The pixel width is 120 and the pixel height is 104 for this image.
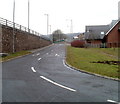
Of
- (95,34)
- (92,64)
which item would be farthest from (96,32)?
(92,64)

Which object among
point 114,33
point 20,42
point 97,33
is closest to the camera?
point 20,42

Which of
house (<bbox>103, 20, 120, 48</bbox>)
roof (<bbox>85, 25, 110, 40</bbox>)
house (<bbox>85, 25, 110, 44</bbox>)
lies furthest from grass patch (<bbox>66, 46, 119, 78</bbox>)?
roof (<bbox>85, 25, 110, 40</bbox>)

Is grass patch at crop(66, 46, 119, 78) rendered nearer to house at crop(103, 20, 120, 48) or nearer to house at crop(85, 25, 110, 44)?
house at crop(103, 20, 120, 48)

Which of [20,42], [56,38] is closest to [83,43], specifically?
[20,42]

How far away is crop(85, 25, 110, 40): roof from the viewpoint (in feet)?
200

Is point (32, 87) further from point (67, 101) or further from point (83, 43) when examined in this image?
point (83, 43)

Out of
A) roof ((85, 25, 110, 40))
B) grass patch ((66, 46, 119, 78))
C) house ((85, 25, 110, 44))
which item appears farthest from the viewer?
roof ((85, 25, 110, 40))

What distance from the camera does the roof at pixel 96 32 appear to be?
2401 inches

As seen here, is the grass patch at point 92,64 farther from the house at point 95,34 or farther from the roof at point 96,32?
the roof at point 96,32

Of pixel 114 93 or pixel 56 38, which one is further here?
pixel 56 38

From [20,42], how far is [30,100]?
26.6 metres

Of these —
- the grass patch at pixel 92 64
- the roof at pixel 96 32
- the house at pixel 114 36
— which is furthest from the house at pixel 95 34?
the grass patch at pixel 92 64

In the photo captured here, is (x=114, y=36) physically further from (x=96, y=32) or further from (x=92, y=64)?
(x=92, y=64)

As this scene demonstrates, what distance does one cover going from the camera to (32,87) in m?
7.75
